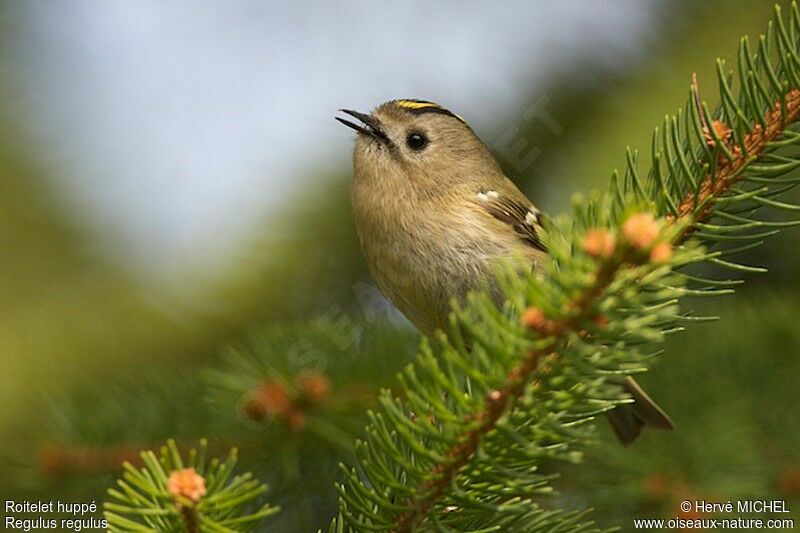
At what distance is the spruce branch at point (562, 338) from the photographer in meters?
0.77

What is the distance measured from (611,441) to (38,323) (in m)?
1.20

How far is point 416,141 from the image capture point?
7.07ft

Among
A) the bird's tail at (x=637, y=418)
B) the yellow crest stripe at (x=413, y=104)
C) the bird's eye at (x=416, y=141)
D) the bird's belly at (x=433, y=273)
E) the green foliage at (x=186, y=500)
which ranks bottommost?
the green foliage at (x=186, y=500)

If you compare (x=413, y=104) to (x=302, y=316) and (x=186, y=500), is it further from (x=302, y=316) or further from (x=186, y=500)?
(x=186, y=500)

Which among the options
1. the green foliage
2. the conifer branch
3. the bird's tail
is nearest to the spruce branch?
the conifer branch

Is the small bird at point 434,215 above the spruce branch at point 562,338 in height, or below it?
above

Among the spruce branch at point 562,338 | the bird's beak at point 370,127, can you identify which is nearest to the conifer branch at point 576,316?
the spruce branch at point 562,338

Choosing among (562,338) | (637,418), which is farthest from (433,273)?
(562,338)

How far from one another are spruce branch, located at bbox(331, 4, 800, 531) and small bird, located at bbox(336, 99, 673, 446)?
0.64 metres

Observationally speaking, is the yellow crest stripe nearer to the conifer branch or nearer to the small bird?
the small bird

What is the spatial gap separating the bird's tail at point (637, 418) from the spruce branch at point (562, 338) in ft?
1.96

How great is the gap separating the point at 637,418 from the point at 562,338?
1.00 meters

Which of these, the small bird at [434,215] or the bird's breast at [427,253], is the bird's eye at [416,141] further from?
the bird's breast at [427,253]

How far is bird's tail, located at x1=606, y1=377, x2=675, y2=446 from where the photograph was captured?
1661 millimetres
